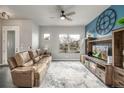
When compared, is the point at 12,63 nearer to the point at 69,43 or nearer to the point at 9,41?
the point at 9,41

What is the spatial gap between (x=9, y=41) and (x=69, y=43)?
423cm

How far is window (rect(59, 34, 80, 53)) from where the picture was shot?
360 inches

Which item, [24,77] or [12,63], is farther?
[12,63]

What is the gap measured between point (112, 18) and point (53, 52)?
550cm

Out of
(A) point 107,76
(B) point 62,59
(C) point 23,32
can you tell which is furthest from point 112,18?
(B) point 62,59

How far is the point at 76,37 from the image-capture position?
9.17 meters

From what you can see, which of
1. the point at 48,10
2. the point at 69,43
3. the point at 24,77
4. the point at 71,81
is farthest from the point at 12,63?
the point at 69,43

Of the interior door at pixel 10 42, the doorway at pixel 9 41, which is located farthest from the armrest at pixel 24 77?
the interior door at pixel 10 42

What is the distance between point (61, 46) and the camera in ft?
30.4

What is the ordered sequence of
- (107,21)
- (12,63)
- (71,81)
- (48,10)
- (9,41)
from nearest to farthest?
(12,63) < (71,81) < (107,21) < (48,10) < (9,41)

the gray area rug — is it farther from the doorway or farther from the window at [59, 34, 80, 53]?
the window at [59, 34, 80, 53]

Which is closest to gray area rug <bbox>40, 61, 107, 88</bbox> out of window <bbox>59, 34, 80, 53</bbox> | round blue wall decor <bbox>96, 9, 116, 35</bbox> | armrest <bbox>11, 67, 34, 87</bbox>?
armrest <bbox>11, 67, 34, 87</bbox>

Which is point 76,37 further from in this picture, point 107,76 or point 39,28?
point 107,76

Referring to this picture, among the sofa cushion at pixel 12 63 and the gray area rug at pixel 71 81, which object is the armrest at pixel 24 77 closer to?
the sofa cushion at pixel 12 63
